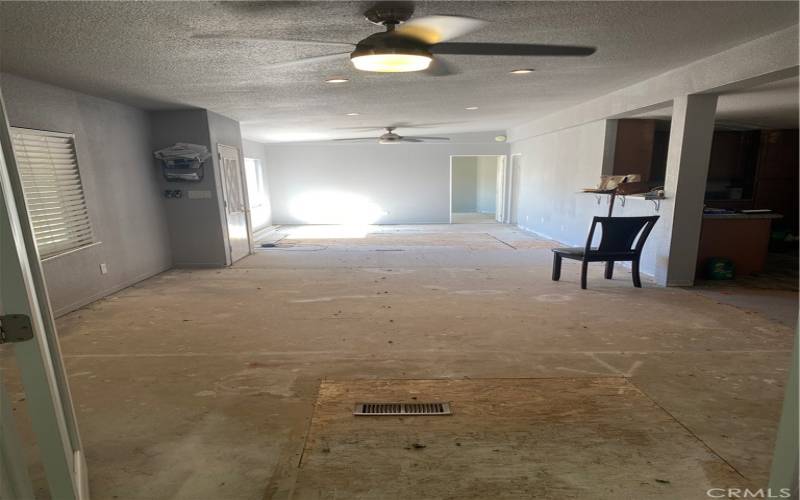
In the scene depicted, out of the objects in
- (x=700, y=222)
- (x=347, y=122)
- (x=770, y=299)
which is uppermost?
(x=347, y=122)

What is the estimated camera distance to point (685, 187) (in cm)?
444

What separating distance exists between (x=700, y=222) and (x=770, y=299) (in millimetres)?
1018

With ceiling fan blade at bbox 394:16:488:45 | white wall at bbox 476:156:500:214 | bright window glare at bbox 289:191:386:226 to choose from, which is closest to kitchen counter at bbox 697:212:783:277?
ceiling fan blade at bbox 394:16:488:45

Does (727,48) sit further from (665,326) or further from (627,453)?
(627,453)

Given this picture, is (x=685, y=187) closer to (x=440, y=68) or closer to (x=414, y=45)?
(x=440, y=68)

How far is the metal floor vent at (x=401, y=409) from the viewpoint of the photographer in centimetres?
226

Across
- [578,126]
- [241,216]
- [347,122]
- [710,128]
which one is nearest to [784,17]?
[710,128]

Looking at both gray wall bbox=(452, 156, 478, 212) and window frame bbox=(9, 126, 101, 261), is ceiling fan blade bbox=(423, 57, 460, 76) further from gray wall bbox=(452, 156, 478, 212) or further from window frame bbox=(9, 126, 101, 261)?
gray wall bbox=(452, 156, 478, 212)

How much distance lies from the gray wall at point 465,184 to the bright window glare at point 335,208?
10.7 ft

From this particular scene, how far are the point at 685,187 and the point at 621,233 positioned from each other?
83 cm

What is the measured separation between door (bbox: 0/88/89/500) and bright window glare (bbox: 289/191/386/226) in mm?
9753

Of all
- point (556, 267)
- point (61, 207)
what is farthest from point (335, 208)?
point (556, 267)

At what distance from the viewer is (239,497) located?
1.73 m

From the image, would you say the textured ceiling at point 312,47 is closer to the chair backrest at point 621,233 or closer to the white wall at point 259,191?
the chair backrest at point 621,233
